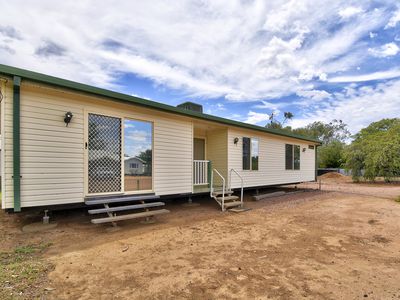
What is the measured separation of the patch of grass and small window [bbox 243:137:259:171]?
22.0 ft

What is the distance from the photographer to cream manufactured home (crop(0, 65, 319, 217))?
4.02 metres

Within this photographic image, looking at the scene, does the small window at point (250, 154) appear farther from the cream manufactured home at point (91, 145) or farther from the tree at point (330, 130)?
the tree at point (330, 130)

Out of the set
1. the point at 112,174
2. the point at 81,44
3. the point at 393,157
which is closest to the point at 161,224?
the point at 112,174

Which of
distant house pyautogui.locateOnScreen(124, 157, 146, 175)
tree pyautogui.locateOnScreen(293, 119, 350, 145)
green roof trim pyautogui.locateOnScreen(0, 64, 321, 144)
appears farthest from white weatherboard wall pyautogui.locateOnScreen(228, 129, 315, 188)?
tree pyautogui.locateOnScreen(293, 119, 350, 145)

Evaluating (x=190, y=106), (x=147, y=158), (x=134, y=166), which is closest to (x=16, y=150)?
(x=134, y=166)

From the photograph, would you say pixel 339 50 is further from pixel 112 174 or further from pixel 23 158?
pixel 23 158

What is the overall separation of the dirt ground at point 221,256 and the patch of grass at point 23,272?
109mm

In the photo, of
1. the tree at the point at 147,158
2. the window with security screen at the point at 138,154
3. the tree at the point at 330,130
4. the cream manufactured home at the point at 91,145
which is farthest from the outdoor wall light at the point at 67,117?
the tree at the point at 330,130

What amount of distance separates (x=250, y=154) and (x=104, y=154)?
5598 mm

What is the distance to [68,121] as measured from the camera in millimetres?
4574

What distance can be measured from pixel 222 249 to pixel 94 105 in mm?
3985

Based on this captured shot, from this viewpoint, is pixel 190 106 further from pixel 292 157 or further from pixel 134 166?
pixel 292 157

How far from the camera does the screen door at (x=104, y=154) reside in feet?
16.3

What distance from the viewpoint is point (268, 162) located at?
385 inches
